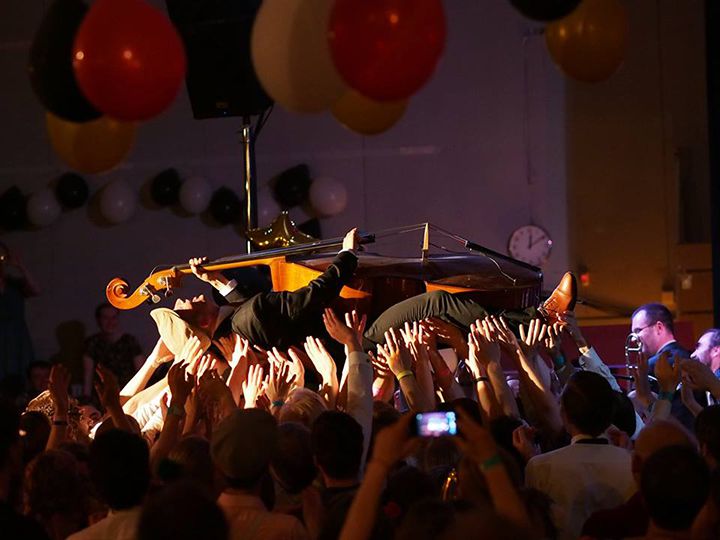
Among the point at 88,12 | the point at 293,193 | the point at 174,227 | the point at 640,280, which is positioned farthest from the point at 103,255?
the point at 88,12

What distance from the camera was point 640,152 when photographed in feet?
28.2

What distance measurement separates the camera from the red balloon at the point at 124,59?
7.62 ft

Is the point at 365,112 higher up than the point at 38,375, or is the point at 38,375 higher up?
the point at 365,112

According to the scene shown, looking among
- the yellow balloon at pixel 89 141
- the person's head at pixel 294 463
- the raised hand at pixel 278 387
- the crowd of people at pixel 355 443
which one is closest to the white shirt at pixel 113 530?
the crowd of people at pixel 355 443

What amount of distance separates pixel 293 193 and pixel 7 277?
7.22 feet

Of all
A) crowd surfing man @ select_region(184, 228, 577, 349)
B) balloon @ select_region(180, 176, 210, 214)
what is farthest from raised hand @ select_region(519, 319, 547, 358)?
balloon @ select_region(180, 176, 210, 214)

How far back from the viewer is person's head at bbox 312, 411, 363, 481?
93.5 inches

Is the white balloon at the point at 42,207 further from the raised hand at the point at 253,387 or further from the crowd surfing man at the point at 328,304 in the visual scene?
the raised hand at the point at 253,387

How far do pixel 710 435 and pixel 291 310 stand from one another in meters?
1.81

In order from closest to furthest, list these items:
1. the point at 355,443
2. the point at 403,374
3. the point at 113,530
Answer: the point at 113,530 < the point at 355,443 < the point at 403,374

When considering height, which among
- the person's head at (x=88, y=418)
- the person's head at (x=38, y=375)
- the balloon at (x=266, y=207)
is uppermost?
the balloon at (x=266, y=207)

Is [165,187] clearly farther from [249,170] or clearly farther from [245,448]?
[245,448]

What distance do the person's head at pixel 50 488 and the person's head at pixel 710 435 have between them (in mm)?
1488

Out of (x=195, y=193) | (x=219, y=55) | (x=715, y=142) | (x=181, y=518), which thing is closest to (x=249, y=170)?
(x=219, y=55)
